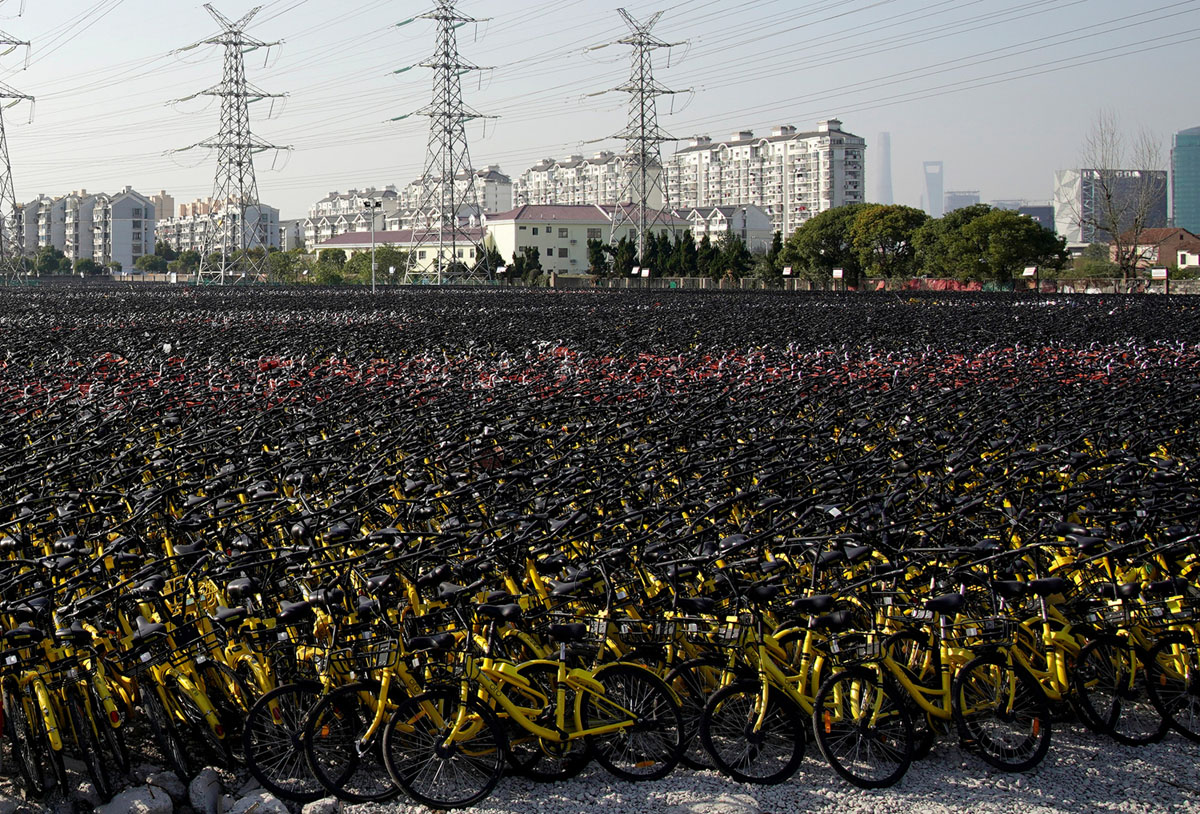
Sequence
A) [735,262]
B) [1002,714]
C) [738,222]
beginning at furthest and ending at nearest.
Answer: [738,222] < [735,262] < [1002,714]

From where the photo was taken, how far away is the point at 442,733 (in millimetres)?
4953

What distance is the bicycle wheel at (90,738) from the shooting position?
4.86m

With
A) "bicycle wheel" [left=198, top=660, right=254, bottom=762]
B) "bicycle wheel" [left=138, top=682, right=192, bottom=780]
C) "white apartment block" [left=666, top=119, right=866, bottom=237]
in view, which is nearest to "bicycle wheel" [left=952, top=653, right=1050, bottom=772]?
"bicycle wheel" [left=198, top=660, right=254, bottom=762]

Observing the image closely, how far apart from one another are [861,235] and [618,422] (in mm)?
64602

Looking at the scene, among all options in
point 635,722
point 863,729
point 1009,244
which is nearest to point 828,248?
point 1009,244

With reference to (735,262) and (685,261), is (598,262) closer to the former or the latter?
(685,261)

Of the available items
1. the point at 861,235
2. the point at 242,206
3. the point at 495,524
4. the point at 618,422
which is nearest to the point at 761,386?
the point at 618,422

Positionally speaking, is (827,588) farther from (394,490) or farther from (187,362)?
(187,362)

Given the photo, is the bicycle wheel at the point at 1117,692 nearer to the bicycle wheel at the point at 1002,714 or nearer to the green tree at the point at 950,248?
the bicycle wheel at the point at 1002,714

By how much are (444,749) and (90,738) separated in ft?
4.89

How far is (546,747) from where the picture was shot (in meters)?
5.18

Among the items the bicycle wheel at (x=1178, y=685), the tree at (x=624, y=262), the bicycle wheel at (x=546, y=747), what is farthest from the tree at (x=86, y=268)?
the bicycle wheel at (x=1178, y=685)

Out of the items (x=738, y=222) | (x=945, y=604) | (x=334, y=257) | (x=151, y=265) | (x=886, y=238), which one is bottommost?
(x=945, y=604)

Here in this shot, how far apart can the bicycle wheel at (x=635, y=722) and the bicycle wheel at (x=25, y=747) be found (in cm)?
232
